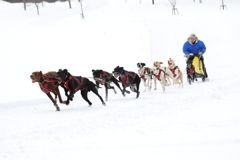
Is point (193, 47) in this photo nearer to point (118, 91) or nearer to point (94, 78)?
point (118, 91)

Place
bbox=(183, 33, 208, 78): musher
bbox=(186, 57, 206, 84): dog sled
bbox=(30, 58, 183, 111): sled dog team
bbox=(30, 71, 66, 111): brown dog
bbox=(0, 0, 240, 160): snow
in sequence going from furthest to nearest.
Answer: bbox=(183, 33, 208, 78): musher → bbox=(186, 57, 206, 84): dog sled → bbox=(30, 58, 183, 111): sled dog team → bbox=(30, 71, 66, 111): brown dog → bbox=(0, 0, 240, 160): snow

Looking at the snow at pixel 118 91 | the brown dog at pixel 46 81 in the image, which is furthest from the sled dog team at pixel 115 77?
the snow at pixel 118 91

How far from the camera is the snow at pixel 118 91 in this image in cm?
470

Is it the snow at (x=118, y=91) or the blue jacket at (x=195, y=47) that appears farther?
the blue jacket at (x=195, y=47)

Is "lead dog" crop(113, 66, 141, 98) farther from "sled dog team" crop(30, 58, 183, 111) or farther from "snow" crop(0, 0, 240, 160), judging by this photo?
"snow" crop(0, 0, 240, 160)

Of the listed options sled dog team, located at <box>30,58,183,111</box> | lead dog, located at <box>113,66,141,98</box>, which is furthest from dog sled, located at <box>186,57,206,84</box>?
lead dog, located at <box>113,66,141,98</box>

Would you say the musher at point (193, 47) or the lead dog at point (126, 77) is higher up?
the musher at point (193, 47)

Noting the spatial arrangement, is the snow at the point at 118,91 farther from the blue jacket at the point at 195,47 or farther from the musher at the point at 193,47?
the blue jacket at the point at 195,47

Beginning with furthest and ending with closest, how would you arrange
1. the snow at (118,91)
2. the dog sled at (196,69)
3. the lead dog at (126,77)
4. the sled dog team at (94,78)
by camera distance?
1. the dog sled at (196,69)
2. the lead dog at (126,77)
3. the sled dog team at (94,78)
4. the snow at (118,91)

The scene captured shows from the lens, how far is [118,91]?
12.6m

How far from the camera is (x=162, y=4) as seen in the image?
44469mm

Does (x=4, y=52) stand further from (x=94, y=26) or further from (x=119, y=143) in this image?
(x=119, y=143)

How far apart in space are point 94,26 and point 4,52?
10881 millimetres

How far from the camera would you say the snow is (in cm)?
470
